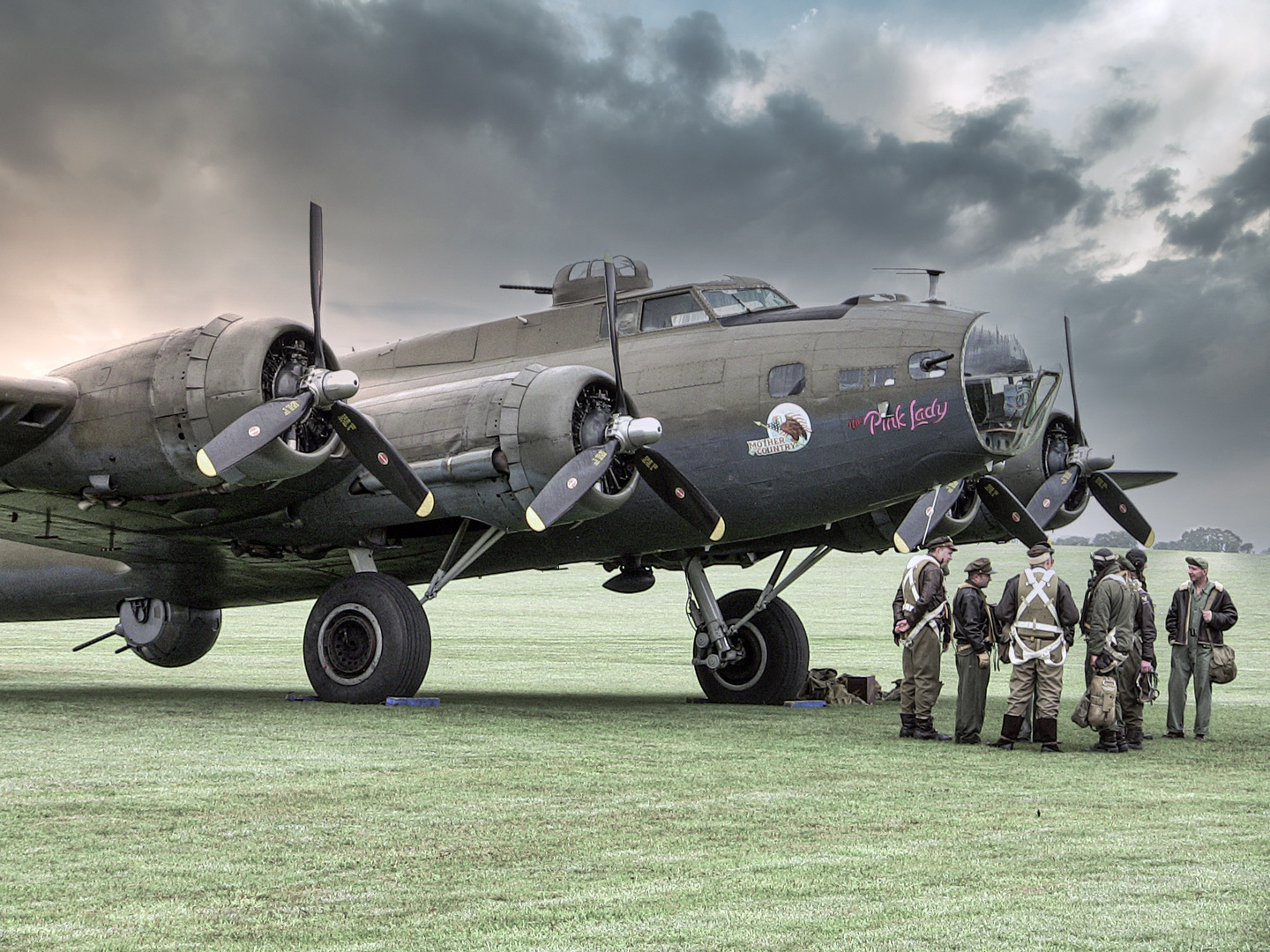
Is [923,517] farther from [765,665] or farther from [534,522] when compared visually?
[534,522]

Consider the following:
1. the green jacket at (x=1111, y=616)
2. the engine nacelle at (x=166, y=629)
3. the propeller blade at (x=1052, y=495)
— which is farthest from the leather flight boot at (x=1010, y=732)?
the engine nacelle at (x=166, y=629)

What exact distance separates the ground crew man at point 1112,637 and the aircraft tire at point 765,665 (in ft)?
17.1

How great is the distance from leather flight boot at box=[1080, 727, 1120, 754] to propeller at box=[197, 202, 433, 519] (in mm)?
6876

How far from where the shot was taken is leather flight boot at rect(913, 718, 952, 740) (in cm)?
1234

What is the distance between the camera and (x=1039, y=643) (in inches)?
466

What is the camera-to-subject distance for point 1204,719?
13266mm

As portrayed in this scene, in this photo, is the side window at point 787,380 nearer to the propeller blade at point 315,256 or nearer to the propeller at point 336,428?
the propeller at point 336,428

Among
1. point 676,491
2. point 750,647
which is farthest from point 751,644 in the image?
point 676,491

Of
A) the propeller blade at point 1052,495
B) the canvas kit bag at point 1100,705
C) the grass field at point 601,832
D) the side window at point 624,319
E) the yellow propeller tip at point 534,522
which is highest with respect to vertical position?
the side window at point 624,319

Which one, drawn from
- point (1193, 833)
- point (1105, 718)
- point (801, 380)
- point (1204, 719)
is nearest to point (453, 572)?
point (801, 380)

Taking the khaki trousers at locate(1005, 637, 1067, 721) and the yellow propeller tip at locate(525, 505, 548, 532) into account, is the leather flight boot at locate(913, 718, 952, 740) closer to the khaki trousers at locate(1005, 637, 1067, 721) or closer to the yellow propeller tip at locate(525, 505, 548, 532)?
the khaki trousers at locate(1005, 637, 1067, 721)

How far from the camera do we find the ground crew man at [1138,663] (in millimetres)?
12477

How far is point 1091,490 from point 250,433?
1128 centimetres

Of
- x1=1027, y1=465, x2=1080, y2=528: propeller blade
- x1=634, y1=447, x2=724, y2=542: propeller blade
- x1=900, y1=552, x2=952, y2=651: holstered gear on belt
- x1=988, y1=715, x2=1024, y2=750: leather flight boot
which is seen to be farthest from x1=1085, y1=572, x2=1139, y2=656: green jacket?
x1=1027, y1=465, x2=1080, y2=528: propeller blade
